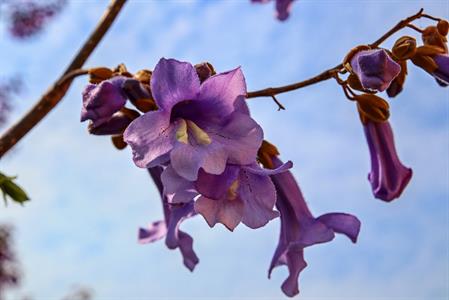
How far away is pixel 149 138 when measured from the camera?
105 cm

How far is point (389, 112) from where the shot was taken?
1396 millimetres

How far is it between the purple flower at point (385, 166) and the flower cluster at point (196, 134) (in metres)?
0.47

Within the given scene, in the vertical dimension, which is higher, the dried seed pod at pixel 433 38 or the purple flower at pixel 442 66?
the dried seed pod at pixel 433 38

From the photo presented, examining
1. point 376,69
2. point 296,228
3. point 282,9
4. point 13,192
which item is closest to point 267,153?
point 296,228

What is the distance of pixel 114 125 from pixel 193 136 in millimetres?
183

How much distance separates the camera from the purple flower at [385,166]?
1.53 metres

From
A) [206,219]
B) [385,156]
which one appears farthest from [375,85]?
[385,156]

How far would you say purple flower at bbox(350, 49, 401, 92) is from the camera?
1135mm

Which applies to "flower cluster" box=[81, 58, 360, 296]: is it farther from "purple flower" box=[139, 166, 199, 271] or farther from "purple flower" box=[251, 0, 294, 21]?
"purple flower" box=[251, 0, 294, 21]

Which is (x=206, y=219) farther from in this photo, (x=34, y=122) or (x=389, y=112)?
(x=34, y=122)

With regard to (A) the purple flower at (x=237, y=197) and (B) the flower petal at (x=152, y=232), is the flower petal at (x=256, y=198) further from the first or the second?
(B) the flower petal at (x=152, y=232)

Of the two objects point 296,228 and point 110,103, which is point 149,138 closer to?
point 110,103

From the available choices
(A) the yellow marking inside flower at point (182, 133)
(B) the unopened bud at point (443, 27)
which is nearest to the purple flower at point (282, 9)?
(B) the unopened bud at point (443, 27)

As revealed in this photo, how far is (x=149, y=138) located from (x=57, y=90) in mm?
698
